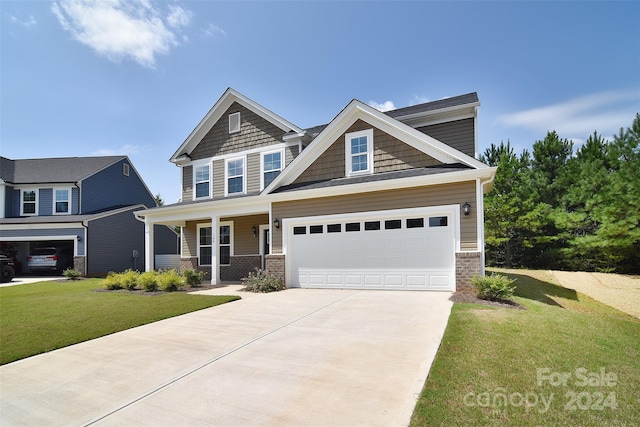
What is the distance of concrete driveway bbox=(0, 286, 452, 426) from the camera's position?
3.35m

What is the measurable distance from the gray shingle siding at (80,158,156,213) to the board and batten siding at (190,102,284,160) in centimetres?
1062

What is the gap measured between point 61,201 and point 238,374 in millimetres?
24536

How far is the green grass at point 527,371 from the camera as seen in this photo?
3148mm

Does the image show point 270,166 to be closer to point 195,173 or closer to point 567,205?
point 195,173

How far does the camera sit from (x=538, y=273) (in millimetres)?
16703

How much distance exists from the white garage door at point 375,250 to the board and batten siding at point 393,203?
0.75 ft

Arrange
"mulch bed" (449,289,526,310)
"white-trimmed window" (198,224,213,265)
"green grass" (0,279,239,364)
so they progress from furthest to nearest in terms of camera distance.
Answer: "white-trimmed window" (198,224,213,265) → "mulch bed" (449,289,526,310) → "green grass" (0,279,239,364)

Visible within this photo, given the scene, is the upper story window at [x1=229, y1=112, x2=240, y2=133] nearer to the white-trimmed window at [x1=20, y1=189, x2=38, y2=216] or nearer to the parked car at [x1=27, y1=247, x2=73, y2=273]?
the parked car at [x1=27, y1=247, x2=73, y2=273]

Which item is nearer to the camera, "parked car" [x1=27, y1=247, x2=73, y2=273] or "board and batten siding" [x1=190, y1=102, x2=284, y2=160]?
"board and batten siding" [x1=190, y1=102, x2=284, y2=160]

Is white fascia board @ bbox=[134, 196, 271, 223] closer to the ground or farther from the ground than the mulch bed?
farther from the ground

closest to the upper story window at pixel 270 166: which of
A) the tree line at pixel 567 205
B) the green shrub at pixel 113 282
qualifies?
the green shrub at pixel 113 282

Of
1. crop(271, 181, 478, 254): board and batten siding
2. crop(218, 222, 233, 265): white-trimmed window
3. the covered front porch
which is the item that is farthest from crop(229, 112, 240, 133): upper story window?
crop(271, 181, 478, 254): board and batten siding

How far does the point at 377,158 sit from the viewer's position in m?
12.1

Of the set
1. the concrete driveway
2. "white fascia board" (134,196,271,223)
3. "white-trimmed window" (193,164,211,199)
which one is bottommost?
the concrete driveway
